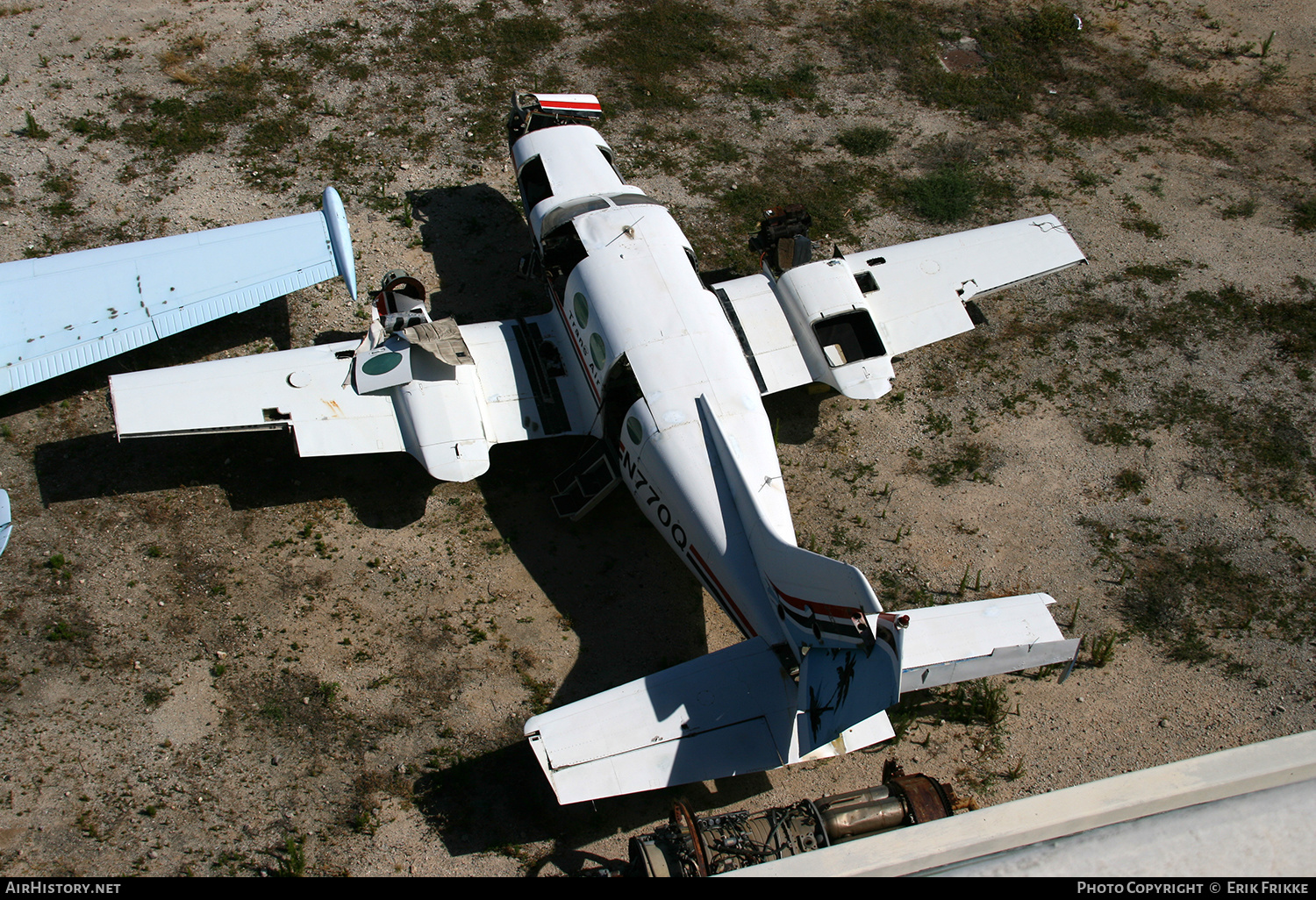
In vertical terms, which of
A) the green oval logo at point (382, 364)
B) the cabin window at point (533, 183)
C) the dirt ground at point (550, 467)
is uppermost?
the cabin window at point (533, 183)

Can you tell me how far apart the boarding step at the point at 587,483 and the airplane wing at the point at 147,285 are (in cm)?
422

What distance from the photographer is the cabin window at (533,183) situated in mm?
14656

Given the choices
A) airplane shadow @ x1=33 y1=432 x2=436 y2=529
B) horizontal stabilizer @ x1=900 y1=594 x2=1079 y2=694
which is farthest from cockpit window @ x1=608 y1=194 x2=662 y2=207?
horizontal stabilizer @ x1=900 y1=594 x2=1079 y2=694

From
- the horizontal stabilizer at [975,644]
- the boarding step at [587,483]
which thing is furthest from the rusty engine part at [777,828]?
the boarding step at [587,483]

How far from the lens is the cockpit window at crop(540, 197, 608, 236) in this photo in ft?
44.0

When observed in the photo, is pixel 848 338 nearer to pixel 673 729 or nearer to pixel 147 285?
pixel 673 729

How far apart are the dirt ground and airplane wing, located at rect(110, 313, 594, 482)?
1136 mm

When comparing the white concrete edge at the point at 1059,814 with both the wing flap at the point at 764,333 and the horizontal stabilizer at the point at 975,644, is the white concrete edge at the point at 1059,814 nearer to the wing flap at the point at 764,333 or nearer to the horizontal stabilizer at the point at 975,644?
the horizontal stabilizer at the point at 975,644

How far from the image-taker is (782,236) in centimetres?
1445

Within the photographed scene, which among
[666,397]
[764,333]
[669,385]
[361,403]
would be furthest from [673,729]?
[764,333]

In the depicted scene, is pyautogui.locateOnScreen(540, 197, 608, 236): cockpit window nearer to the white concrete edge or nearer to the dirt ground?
the dirt ground

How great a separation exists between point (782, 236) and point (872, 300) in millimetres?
1979
